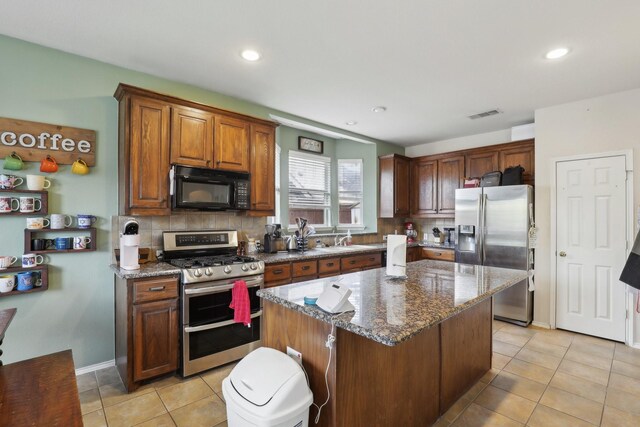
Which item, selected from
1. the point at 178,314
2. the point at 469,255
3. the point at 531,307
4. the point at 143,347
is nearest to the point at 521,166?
the point at 469,255

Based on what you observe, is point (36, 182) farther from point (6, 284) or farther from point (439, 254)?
point (439, 254)

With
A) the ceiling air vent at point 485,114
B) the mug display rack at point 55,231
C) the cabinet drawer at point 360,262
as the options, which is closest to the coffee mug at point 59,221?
the mug display rack at point 55,231

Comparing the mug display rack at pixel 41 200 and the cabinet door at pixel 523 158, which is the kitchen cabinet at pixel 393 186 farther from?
the mug display rack at pixel 41 200

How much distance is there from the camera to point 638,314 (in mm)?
3188

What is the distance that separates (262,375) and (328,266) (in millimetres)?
2217

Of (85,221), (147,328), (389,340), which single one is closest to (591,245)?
(389,340)

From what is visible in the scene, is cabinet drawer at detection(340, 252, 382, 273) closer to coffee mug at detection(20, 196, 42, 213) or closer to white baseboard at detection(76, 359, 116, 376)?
white baseboard at detection(76, 359, 116, 376)

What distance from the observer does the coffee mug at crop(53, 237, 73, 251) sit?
97.7 inches

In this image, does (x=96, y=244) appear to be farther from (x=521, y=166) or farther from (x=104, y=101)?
(x=521, y=166)

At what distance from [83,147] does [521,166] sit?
16.0 feet

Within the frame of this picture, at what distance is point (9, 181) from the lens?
2285mm

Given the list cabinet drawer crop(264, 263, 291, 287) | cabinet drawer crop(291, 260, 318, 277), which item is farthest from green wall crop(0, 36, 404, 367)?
cabinet drawer crop(291, 260, 318, 277)

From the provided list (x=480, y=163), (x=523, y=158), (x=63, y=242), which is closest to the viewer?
(x=63, y=242)

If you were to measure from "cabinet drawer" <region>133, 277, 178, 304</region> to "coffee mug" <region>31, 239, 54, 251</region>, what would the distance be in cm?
79
